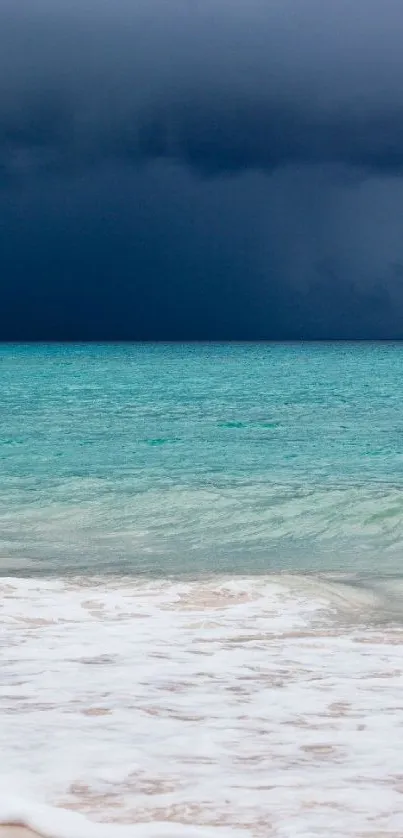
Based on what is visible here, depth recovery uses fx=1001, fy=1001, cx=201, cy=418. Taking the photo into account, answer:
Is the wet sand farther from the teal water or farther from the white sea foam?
the teal water

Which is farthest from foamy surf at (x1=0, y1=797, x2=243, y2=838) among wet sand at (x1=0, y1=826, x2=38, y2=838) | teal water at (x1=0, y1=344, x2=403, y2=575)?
teal water at (x1=0, y1=344, x2=403, y2=575)

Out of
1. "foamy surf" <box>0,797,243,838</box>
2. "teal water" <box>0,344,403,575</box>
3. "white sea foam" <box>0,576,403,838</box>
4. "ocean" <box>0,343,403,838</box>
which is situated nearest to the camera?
"foamy surf" <box>0,797,243,838</box>

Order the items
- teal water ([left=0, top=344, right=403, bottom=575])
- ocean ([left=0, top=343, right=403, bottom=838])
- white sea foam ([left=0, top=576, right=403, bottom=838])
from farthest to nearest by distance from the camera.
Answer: teal water ([left=0, top=344, right=403, bottom=575])
ocean ([left=0, top=343, right=403, bottom=838])
white sea foam ([left=0, top=576, right=403, bottom=838])

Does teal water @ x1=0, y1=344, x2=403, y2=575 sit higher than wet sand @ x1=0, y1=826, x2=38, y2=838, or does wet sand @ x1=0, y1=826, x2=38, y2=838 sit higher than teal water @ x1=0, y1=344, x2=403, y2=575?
wet sand @ x1=0, y1=826, x2=38, y2=838

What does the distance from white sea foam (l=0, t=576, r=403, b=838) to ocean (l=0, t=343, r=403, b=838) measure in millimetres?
14

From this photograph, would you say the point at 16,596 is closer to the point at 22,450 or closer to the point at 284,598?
the point at 284,598

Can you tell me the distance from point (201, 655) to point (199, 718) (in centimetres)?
145

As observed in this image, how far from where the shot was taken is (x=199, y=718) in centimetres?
575

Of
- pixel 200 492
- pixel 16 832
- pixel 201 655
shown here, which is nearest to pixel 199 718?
pixel 201 655

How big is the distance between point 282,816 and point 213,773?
1.87 ft

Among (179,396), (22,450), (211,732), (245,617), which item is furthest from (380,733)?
(179,396)

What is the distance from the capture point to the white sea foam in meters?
4.51

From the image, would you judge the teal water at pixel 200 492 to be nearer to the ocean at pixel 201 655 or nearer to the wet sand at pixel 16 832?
the ocean at pixel 201 655

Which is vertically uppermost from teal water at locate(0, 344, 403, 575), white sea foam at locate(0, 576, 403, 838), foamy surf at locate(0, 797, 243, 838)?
foamy surf at locate(0, 797, 243, 838)
